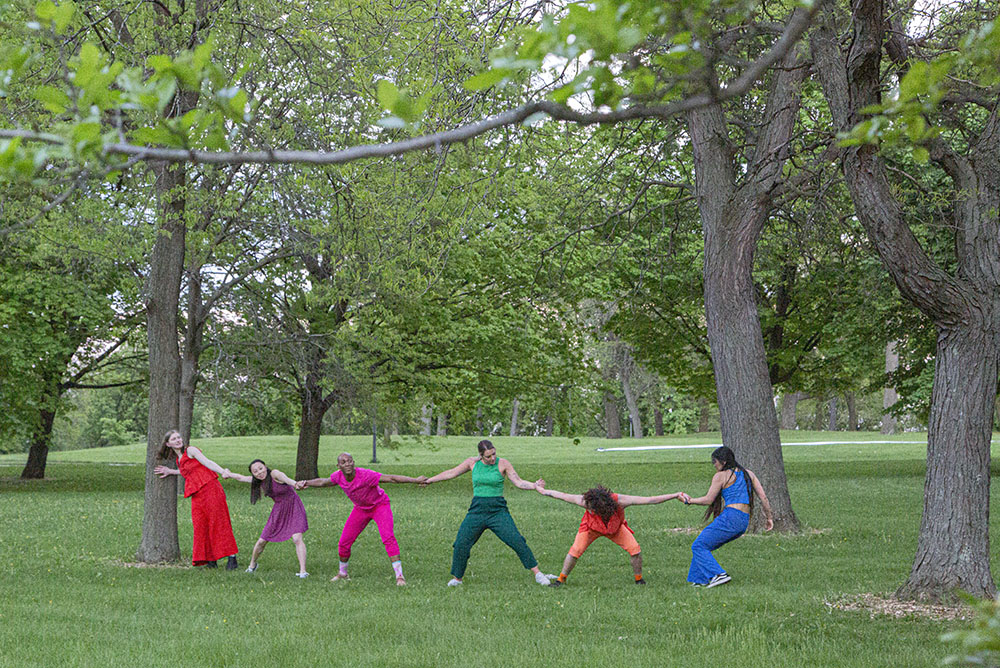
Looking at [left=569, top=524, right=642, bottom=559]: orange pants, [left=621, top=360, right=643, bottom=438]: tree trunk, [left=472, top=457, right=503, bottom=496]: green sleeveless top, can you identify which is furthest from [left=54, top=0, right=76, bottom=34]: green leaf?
[left=621, top=360, right=643, bottom=438]: tree trunk

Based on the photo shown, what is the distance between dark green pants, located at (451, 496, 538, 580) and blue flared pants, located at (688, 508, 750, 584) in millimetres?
1737

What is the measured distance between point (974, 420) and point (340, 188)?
24.8 feet

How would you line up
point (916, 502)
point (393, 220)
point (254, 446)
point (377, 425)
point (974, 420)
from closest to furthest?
point (974, 420)
point (393, 220)
point (916, 502)
point (377, 425)
point (254, 446)

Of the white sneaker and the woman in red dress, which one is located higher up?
the woman in red dress

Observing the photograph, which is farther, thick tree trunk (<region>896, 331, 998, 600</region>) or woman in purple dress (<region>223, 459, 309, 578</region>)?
woman in purple dress (<region>223, 459, 309, 578</region>)

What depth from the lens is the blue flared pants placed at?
Answer: 34.1ft

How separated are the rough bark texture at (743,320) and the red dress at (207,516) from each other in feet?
22.5

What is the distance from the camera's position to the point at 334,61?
13.6 metres

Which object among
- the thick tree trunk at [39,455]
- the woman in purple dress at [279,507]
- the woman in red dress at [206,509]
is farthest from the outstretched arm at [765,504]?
the thick tree trunk at [39,455]

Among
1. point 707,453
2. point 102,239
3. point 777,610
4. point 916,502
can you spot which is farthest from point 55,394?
point 707,453

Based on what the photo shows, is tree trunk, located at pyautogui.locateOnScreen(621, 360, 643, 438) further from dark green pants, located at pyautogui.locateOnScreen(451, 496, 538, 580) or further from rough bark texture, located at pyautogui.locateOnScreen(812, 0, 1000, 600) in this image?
rough bark texture, located at pyautogui.locateOnScreen(812, 0, 1000, 600)

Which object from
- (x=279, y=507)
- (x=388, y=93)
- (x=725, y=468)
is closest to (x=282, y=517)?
(x=279, y=507)

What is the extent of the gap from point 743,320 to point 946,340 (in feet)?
19.9

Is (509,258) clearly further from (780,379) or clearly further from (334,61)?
(334,61)
